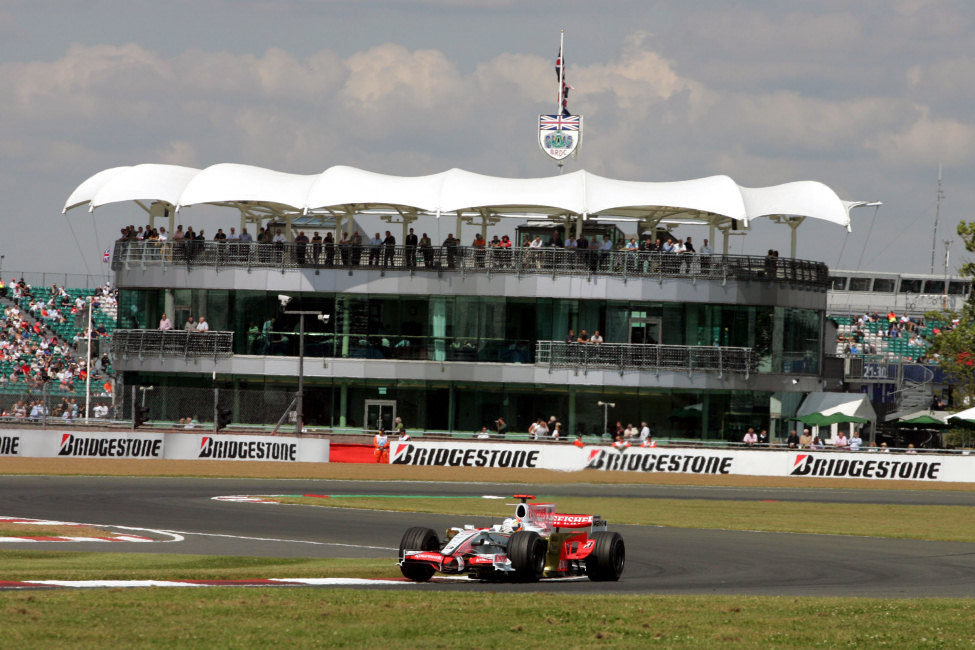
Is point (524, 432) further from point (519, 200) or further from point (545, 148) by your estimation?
point (545, 148)

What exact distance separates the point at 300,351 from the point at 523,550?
34983 millimetres

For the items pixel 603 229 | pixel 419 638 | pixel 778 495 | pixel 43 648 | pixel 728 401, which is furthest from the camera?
pixel 603 229

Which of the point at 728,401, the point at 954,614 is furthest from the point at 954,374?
the point at 954,614

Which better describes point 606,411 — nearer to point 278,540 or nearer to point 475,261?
point 475,261

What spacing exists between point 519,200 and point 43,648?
43.4m

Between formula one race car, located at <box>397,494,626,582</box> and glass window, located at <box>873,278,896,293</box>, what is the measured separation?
9124cm

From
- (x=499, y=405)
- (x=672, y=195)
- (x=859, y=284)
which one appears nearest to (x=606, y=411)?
(x=499, y=405)

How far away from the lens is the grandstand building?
52875 millimetres

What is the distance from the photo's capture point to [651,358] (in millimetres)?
52500

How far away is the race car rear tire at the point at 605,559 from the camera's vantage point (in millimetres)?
18219

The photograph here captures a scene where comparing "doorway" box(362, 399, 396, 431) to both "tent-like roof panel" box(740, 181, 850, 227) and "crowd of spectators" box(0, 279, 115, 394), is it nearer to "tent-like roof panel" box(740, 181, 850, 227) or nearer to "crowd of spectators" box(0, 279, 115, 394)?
"crowd of spectators" box(0, 279, 115, 394)

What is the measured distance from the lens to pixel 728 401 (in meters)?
53.1

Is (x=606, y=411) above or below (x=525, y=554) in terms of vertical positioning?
above

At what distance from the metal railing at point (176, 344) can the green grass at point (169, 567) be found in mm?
34402
